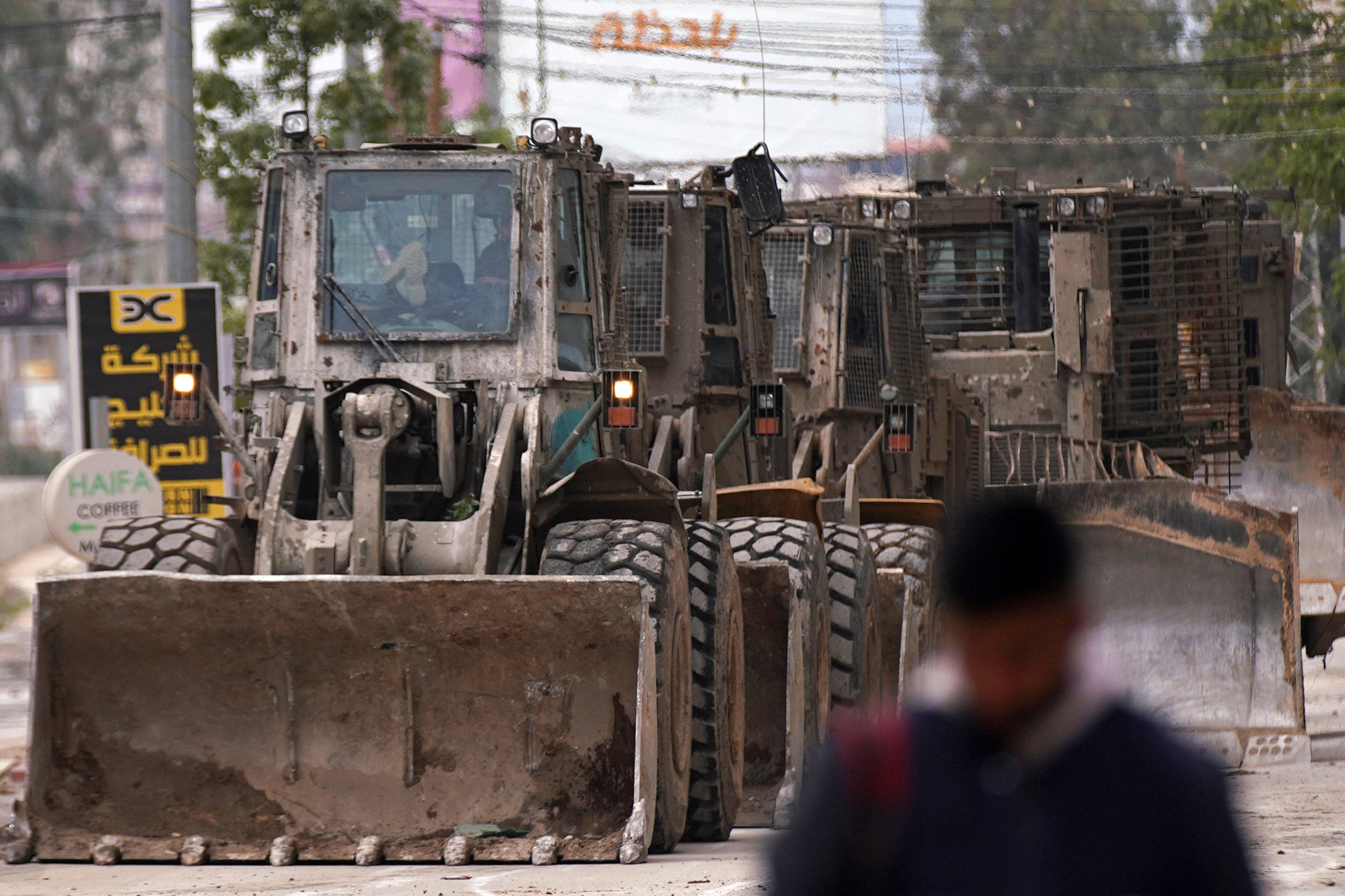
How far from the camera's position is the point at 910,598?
11508 millimetres

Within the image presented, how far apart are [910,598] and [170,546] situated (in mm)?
4912

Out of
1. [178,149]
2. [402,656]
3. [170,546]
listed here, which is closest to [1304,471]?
[178,149]

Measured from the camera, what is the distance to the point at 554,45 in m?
27.8

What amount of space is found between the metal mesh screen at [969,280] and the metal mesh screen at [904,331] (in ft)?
8.15

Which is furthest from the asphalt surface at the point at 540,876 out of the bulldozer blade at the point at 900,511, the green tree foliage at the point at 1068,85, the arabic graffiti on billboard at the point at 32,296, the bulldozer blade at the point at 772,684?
the green tree foliage at the point at 1068,85

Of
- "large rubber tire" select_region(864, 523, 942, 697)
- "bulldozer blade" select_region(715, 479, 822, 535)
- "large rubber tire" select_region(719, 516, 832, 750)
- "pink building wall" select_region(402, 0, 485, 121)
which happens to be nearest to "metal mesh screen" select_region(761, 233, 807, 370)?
"large rubber tire" select_region(864, 523, 942, 697)

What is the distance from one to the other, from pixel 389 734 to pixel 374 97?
44.2ft

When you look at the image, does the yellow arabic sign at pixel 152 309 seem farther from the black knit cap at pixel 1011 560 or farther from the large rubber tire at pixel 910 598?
the black knit cap at pixel 1011 560

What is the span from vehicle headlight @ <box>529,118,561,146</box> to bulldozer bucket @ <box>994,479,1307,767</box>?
3.92 m

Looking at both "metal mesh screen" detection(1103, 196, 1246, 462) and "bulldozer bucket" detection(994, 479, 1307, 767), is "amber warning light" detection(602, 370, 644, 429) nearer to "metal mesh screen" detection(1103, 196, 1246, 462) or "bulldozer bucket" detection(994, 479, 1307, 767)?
"bulldozer bucket" detection(994, 479, 1307, 767)

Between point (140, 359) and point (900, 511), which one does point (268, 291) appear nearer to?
point (140, 359)

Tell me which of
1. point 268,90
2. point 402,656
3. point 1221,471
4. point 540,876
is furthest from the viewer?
point 268,90

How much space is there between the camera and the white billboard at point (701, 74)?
25.0 metres

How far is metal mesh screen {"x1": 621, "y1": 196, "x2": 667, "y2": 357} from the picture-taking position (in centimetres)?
1170
